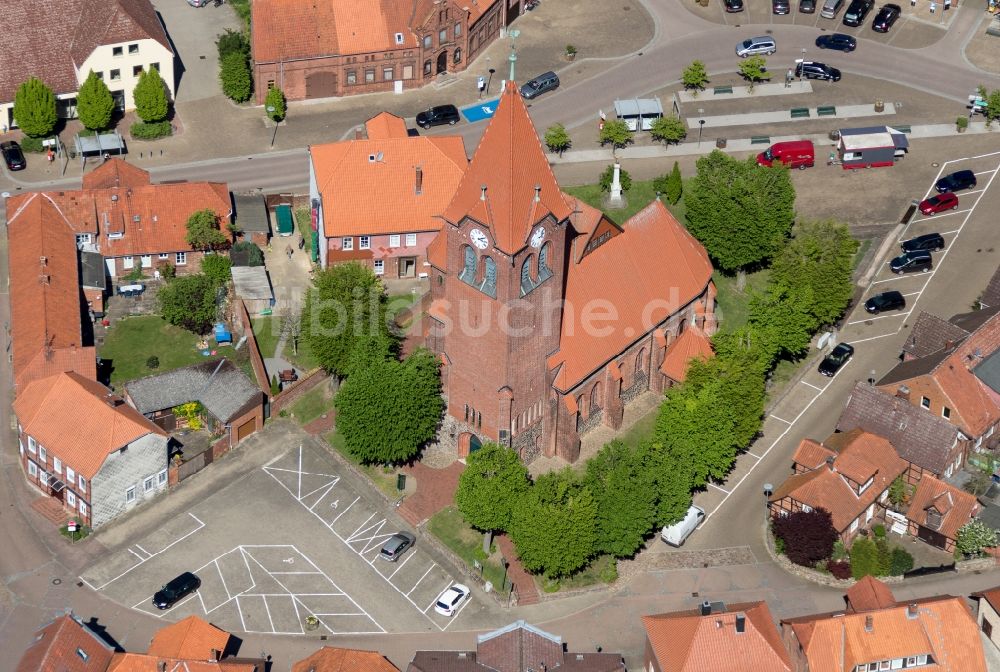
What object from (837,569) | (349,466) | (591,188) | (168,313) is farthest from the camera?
(591,188)

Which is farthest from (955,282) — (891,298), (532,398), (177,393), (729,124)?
(177,393)

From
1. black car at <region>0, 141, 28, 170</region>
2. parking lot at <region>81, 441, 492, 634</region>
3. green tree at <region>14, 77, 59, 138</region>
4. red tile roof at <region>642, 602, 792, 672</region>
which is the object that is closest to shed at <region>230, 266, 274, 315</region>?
parking lot at <region>81, 441, 492, 634</region>

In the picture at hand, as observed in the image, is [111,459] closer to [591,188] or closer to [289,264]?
[289,264]

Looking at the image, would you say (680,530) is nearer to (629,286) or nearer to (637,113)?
(629,286)

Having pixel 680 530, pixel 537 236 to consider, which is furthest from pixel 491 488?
pixel 537 236

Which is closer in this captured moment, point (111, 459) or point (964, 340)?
point (111, 459)

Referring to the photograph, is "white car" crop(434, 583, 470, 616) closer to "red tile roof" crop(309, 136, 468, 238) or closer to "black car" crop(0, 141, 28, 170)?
"red tile roof" crop(309, 136, 468, 238)

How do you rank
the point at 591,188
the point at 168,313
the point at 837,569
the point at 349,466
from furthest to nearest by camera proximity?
the point at 591,188, the point at 168,313, the point at 349,466, the point at 837,569
